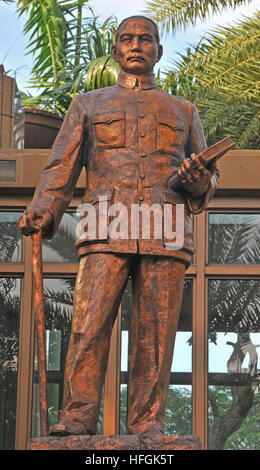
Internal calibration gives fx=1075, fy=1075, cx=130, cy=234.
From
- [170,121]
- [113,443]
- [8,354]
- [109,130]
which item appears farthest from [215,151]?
[8,354]

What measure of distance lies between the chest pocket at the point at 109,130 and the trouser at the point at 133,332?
71 centimetres

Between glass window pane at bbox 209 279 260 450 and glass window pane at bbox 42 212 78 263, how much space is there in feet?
4.76

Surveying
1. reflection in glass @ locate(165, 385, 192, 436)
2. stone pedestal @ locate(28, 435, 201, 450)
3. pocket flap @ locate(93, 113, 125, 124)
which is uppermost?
pocket flap @ locate(93, 113, 125, 124)

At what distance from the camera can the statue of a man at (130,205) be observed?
622 centimetres

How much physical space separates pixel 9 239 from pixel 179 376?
2.23m

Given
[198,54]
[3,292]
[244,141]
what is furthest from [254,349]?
[198,54]

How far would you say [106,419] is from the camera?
10.2m

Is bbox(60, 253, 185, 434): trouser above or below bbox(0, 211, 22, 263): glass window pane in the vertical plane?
below

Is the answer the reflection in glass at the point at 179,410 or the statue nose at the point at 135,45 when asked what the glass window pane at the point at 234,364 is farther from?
the statue nose at the point at 135,45

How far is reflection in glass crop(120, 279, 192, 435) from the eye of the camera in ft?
33.9

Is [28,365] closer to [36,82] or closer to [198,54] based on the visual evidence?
[198,54]

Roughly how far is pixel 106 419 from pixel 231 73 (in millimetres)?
7886

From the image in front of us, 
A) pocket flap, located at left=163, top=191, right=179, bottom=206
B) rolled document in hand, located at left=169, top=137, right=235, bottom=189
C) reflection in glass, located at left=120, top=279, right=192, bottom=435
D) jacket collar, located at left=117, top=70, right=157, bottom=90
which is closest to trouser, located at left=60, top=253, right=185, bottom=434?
pocket flap, located at left=163, top=191, right=179, bottom=206

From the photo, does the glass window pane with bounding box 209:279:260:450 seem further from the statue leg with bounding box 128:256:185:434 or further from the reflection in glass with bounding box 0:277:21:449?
the statue leg with bounding box 128:256:185:434
